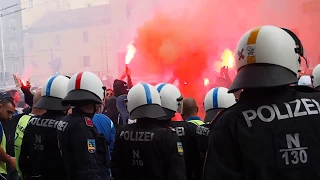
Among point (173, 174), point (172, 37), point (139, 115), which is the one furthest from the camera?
point (172, 37)

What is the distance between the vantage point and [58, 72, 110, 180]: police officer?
9.43ft

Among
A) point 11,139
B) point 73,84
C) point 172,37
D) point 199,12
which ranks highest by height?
point 199,12

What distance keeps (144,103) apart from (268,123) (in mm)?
1779

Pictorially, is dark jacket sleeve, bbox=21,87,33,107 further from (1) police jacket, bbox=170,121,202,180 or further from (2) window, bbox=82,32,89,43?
(2) window, bbox=82,32,89,43

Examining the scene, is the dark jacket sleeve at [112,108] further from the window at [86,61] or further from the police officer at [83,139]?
the window at [86,61]

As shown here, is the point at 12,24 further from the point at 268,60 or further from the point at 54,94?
the point at 268,60

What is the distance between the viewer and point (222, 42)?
1952 cm

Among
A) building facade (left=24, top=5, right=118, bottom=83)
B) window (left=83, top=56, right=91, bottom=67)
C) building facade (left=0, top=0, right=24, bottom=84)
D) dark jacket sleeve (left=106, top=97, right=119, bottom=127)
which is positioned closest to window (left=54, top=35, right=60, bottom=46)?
building facade (left=24, top=5, right=118, bottom=83)

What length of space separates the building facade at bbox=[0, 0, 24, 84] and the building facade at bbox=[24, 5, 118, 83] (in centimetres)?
105

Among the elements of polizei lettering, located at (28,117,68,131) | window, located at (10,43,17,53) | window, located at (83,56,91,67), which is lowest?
polizei lettering, located at (28,117,68,131)

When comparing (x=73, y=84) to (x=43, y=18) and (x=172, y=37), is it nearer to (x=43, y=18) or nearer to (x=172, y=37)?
(x=172, y=37)

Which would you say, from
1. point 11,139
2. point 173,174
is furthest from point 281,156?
point 11,139

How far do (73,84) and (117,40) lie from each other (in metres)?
26.5

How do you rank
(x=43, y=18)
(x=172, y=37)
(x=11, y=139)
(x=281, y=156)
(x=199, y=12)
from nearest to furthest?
1. (x=281, y=156)
2. (x=11, y=139)
3. (x=172, y=37)
4. (x=199, y=12)
5. (x=43, y=18)
